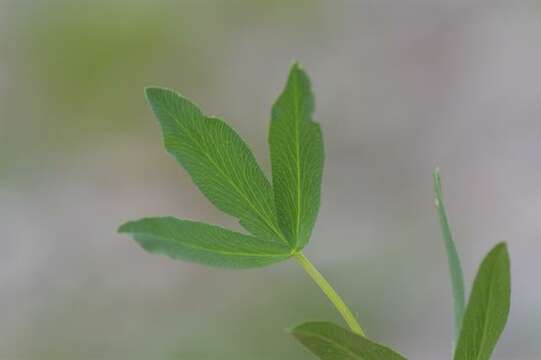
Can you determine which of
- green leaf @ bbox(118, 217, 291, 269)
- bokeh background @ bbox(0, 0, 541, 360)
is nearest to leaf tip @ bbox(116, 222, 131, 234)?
green leaf @ bbox(118, 217, 291, 269)

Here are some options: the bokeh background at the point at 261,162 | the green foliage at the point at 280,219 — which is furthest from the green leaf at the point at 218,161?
the bokeh background at the point at 261,162

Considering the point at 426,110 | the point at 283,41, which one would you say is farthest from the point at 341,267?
the point at 283,41

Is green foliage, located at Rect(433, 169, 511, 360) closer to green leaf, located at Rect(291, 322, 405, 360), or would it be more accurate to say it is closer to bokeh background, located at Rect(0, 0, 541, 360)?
green leaf, located at Rect(291, 322, 405, 360)

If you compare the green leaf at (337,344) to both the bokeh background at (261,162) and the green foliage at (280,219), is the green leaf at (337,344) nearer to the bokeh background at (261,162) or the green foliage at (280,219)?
the green foliage at (280,219)

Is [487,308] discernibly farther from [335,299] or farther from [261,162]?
[261,162]

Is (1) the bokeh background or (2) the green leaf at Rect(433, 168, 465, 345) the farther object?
(1) the bokeh background

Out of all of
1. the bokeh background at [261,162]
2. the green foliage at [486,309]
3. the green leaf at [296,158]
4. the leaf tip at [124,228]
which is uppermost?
the bokeh background at [261,162]

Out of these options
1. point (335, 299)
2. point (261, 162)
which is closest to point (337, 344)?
point (335, 299)
